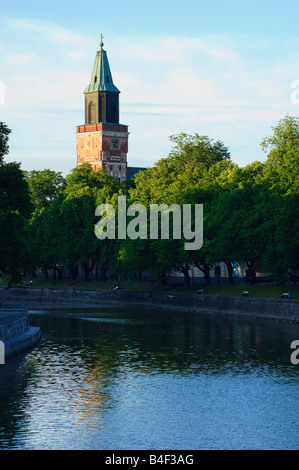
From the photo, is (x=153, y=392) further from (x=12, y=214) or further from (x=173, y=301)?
(x=173, y=301)

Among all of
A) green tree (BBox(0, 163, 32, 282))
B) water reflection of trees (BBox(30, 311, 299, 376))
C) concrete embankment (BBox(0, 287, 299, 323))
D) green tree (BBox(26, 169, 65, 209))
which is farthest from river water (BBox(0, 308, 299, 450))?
green tree (BBox(26, 169, 65, 209))

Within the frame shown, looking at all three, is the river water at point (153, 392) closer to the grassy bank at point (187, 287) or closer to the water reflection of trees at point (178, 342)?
the water reflection of trees at point (178, 342)

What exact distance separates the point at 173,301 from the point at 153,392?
6015 centimetres

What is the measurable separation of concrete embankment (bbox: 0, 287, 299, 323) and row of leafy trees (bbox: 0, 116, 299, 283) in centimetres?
402

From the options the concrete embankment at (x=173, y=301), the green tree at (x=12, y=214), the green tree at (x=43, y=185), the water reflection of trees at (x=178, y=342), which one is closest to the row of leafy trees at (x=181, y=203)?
the green tree at (x=12, y=214)

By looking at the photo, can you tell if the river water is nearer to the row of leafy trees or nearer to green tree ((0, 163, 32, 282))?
green tree ((0, 163, 32, 282))

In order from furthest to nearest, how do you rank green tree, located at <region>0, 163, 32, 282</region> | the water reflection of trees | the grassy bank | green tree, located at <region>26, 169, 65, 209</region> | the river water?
green tree, located at <region>26, 169, 65, 209</region>
the grassy bank
green tree, located at <region>0, 163, 32, 282</region>
the water reflection of trees
the river water

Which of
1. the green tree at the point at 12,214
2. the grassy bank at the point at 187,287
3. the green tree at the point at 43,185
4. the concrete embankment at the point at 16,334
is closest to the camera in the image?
the concrete embankment at the point at 16,334

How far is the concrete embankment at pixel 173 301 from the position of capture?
7875 centimetres

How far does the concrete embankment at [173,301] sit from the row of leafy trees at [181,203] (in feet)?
13.2

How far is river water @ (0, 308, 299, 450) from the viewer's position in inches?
1186
